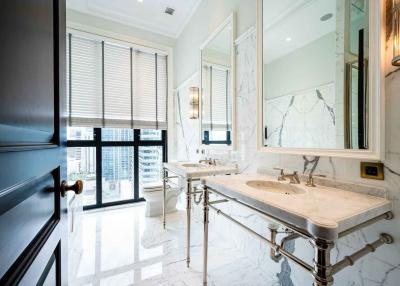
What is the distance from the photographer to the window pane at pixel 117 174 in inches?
125

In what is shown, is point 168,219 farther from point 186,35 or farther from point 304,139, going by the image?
point 186,35

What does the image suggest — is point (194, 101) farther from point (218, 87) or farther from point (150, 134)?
point (150, 134)

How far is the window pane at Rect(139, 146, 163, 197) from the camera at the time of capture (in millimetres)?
3418

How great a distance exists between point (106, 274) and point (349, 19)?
95.8 inches

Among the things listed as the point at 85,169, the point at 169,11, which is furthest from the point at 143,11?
the point at 85,169

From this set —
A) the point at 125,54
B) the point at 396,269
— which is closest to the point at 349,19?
the point at 396,269

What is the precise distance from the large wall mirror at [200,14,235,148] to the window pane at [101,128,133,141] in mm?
1447

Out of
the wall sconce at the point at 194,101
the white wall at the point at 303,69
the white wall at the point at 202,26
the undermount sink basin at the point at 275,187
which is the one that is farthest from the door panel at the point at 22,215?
the wall sconce at the point at 194,101

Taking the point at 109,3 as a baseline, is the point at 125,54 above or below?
below

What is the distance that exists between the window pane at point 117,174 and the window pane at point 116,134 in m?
0.16

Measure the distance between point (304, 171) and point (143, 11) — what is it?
2.95 metres

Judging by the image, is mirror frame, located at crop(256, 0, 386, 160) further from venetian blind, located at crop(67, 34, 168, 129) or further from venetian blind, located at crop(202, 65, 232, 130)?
venetian blind, located at crop(67, 34, 168, 129)

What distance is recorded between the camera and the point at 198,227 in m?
2.44

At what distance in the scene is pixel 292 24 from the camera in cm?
142
